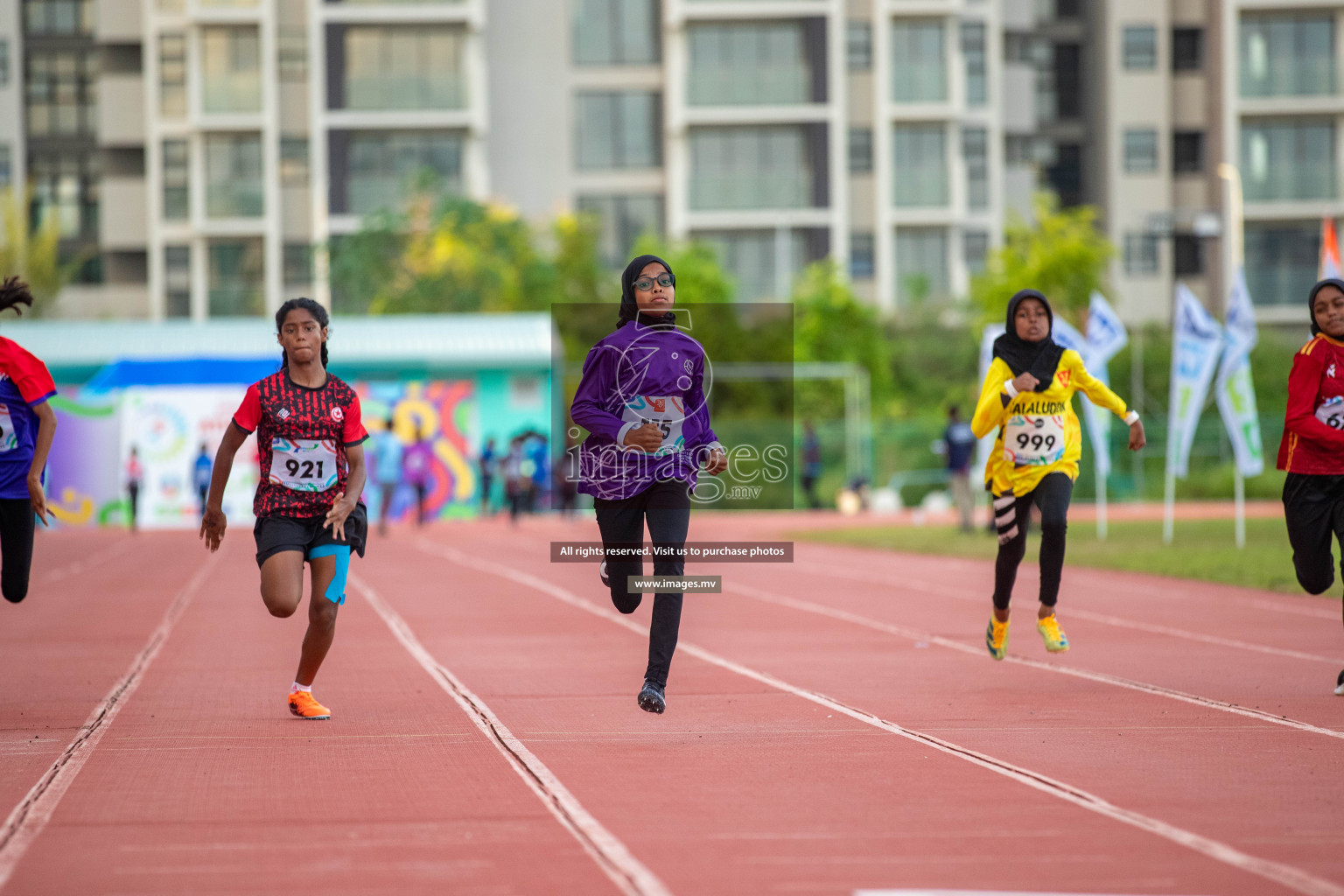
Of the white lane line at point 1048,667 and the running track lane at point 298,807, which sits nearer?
the running track lane at point 298,807

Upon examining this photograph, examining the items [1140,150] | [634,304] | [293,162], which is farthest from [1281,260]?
[634,304]

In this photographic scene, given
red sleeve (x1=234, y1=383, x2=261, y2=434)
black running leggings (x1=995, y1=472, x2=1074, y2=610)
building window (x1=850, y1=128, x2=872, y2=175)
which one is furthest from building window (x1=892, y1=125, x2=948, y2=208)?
red sleeve (x1=234, y1=383, x2=261, y2=434)

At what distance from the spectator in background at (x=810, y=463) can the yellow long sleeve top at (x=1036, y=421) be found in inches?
1117

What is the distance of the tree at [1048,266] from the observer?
4550 cm

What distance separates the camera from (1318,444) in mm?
8977

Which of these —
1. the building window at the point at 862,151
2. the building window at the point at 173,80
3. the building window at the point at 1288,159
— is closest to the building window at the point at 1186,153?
the building window at the point at 1288,159

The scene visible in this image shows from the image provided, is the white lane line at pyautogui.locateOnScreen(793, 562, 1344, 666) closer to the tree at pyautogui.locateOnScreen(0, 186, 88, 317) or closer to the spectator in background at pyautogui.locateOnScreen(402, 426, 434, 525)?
the spectator in background at pyautogui.locateOnScreen(402, 426, 434, 525)

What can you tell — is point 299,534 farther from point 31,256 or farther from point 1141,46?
point 1141,46

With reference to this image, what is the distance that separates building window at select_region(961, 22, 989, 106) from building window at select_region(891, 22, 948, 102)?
1.25 m

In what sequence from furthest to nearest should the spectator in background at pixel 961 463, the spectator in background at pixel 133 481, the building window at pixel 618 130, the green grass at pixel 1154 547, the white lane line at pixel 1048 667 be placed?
1. the building window at pixel 618 130
2. the spectator in background at pixel 133 481
3. the spectator in background at pixel 961 463
4. the green grass at pixel 1154 547
5. the white lane line at pixel 1048 667

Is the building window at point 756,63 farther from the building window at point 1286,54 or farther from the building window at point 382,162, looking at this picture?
the building window at point 1286,54

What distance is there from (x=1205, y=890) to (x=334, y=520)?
4.60 metres

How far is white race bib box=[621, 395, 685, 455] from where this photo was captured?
8125mm

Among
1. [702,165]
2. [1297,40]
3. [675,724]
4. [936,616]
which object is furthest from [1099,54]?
[675,724]
